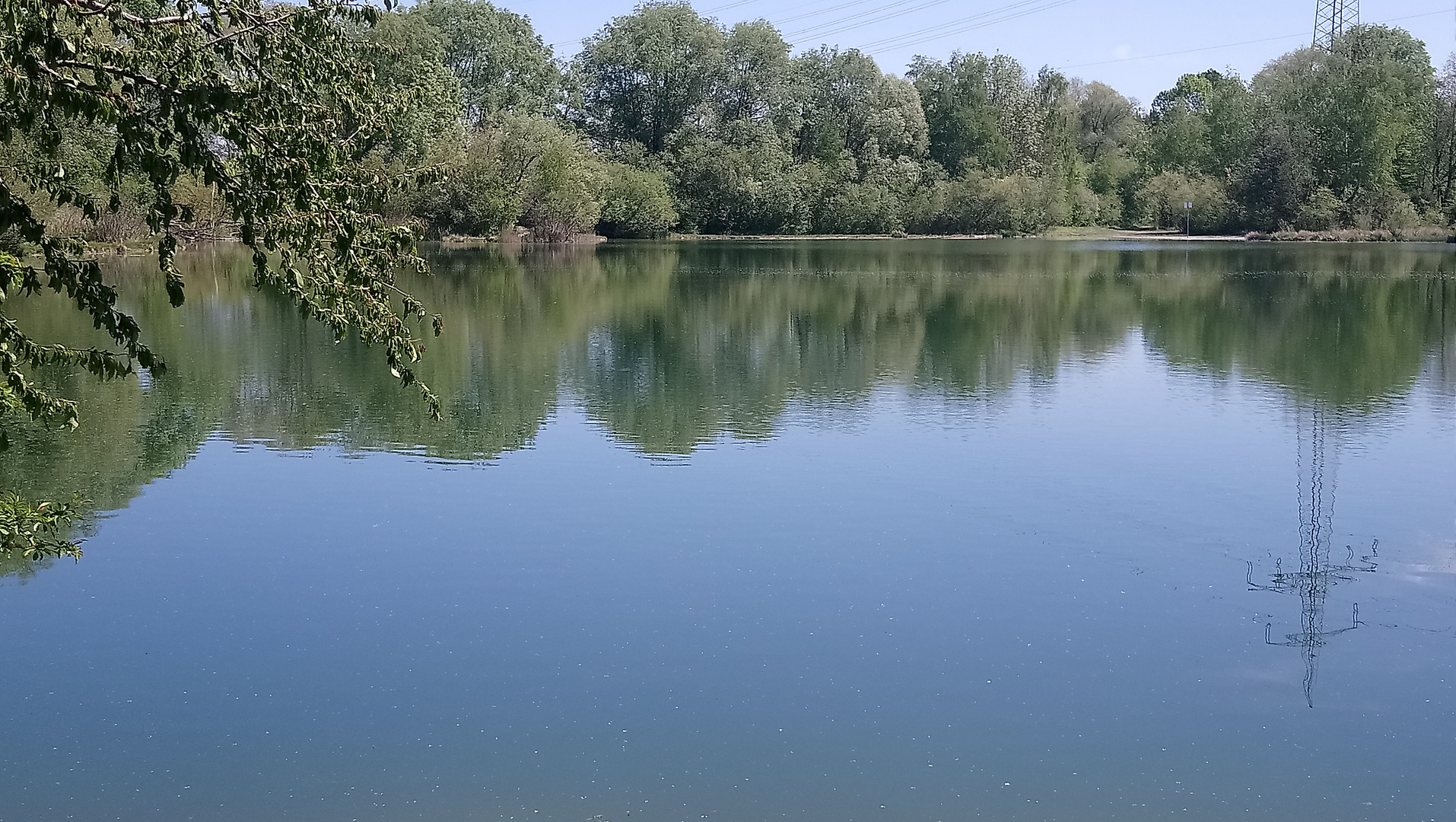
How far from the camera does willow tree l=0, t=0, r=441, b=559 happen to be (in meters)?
4.80

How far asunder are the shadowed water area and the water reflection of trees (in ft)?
0.50

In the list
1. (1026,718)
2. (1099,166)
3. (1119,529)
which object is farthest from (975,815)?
(1099,166)

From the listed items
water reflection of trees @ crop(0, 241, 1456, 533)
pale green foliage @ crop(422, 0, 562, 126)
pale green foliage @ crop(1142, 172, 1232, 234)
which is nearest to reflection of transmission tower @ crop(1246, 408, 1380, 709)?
water reflection of trees @ crop(0, 241, 1456, 533)

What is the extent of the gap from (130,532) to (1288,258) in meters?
47.5

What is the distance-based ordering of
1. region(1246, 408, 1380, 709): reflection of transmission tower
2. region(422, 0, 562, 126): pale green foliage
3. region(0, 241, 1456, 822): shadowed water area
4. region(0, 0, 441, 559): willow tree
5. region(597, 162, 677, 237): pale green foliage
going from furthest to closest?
region(422, 0, 562, 126): pale green foliage
region(597, 162, 677, 237): pale green foliage
region(1246, 408, 1380, 709): reflection of transmission tower
region(0, 241, 1456, 822): shadowed water area
region(0, 0, 441, 559): willow tree

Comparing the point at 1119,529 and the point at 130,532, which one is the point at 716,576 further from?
the point at 130,532

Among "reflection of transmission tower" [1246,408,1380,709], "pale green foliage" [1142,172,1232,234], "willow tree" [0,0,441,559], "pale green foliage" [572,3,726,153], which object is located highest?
"pale green foliage" [572,3,726,153]

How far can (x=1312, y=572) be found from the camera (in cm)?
953

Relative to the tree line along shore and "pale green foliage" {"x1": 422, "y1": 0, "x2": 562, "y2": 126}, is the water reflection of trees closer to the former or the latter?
the tree line along shore

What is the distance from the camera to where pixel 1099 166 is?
305 feet

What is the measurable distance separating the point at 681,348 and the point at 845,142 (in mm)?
59617

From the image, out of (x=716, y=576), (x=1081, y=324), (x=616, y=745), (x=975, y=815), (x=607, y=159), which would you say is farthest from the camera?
(x=607, y=159)

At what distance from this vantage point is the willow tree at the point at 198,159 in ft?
15.7

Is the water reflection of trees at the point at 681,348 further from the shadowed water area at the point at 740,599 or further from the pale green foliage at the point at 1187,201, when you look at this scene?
the pale green foliage at the point at 1187,201
